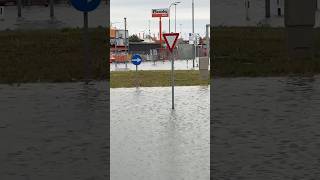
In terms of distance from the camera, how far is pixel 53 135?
31.9ft

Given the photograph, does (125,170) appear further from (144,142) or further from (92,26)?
(92,26)

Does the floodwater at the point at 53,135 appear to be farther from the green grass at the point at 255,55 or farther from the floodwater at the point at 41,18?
the floodwater at the point at 41,18

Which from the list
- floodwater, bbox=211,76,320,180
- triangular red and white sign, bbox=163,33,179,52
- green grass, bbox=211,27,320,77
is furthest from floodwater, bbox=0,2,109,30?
triangular red and white sign, bbox=163,33,179,52

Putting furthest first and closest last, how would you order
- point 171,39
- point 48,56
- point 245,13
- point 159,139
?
1. point 245,13
2. point 48,56
3. point 171,39
4. point 159,139

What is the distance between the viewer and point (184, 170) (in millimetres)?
6816

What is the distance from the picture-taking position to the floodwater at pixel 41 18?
36.8 metres

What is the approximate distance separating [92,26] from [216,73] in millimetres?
18453

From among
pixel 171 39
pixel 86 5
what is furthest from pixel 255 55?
pixel 86 5

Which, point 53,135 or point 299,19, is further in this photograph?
point 299,19

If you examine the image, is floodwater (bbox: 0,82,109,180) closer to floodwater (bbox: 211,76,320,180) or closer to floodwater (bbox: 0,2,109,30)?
floodwater (bbox: 211,76,320,180)

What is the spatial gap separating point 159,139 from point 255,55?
26970 millimetres

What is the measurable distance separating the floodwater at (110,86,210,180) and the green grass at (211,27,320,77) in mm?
5984

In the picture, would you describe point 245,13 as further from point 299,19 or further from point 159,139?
point 159,139

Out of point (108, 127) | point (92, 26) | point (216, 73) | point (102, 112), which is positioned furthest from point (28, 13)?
point (108, 127)
